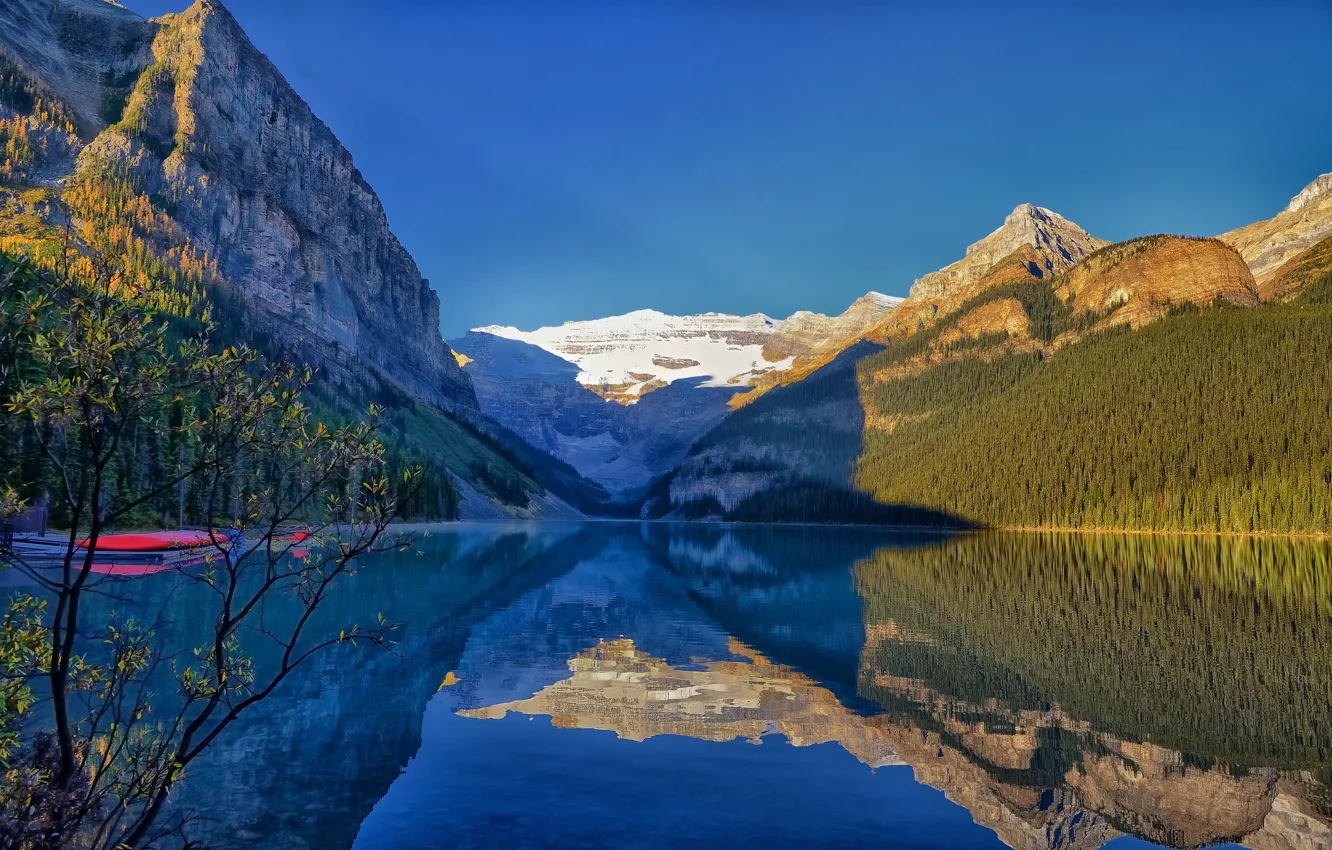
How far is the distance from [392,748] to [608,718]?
571 cm

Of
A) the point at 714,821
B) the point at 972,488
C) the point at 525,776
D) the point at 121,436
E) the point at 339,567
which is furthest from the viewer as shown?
the point at 972,488

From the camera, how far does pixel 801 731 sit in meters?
21.0

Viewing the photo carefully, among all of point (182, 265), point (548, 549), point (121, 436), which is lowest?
point (548, 549)

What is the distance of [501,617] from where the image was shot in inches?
1630

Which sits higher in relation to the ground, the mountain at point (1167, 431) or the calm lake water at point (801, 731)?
the mountain at point (1167, 431)

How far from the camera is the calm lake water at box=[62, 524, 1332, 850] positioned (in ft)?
49.1

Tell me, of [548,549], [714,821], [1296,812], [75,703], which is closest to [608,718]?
[714,821]

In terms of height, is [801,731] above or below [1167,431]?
below

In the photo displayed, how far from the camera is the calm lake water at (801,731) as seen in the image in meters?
15.0

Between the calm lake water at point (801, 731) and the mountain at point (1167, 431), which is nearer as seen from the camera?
the calm lake water at point (801, 731)

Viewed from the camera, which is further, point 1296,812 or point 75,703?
point 75,703

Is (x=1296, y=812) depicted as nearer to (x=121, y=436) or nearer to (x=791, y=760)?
(x=791, y=760)

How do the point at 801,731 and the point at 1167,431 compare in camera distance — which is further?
the point at 1167,431

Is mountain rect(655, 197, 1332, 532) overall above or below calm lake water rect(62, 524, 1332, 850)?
above
